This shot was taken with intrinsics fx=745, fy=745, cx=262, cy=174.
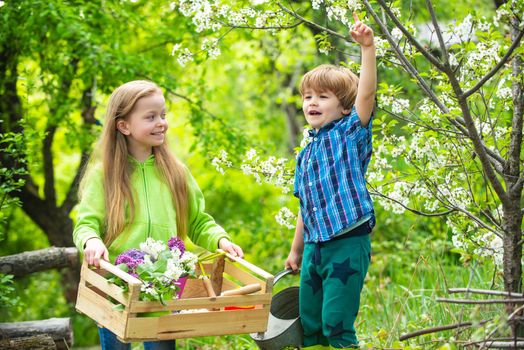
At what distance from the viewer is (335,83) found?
3.10 meters

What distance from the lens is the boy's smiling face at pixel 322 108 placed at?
3.13m

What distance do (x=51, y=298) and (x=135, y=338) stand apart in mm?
5751

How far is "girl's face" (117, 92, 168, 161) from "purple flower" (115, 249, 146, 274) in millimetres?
562

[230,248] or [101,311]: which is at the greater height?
[230,248]

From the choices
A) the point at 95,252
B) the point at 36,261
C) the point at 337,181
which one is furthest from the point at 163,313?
the point at 36,261

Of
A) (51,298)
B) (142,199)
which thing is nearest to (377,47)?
(142,199)

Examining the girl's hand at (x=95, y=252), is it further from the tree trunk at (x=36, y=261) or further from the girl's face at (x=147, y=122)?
the tree trunk at (x=36, y=261)

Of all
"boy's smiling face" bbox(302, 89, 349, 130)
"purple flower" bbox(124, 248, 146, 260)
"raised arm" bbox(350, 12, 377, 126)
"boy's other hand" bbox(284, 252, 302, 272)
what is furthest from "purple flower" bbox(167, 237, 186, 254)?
"raised arm" bbox(350, 12, 377, 126)

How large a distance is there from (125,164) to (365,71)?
3.60 ft

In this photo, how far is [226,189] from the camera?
225 inches

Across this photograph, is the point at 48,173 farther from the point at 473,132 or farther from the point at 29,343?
the point at 473,132

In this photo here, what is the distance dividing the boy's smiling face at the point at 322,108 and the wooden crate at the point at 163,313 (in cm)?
69

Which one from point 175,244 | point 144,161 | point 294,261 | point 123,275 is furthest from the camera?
point 294,261

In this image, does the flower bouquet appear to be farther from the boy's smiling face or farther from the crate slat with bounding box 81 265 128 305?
the boy's smiling face
